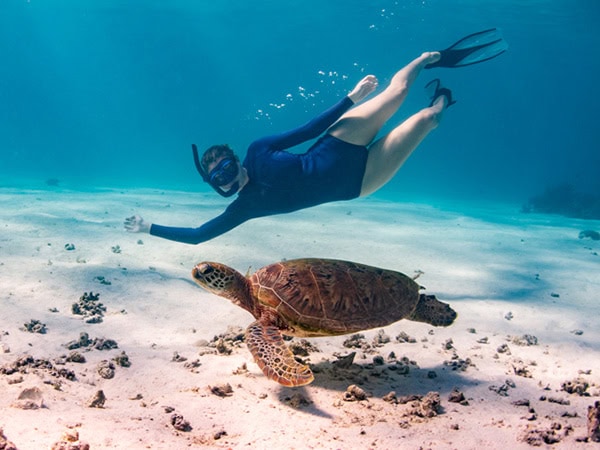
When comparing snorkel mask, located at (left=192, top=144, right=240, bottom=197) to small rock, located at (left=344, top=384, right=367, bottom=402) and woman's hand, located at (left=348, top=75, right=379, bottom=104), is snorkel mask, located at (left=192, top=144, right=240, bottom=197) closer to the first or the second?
woman's hand, located at (left=348, top=75, right=379, bottom=104)

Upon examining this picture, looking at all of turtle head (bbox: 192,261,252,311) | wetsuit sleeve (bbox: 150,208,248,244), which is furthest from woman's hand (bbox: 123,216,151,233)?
turtle head (bbox: 192,261,252,311)

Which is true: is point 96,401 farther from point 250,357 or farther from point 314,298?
point 314,298

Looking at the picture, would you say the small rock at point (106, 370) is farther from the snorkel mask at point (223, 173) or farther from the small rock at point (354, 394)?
the snorkel mask at point (223, 173)

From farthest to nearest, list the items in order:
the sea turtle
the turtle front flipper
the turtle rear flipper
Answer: the turtle rear flipper < the sea turtle < the turtle front flipper

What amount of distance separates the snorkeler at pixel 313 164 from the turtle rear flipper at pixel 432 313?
2864mm

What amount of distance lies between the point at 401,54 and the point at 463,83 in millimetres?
24003

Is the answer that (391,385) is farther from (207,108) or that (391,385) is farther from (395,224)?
Result: (207,108)

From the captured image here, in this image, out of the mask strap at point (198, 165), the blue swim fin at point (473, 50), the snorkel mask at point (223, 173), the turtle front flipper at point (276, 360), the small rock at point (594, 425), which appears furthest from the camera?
the blue swim fin at point (473, 50)

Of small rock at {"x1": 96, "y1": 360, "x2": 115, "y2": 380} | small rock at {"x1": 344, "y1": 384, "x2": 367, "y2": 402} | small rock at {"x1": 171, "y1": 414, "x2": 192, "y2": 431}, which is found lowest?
small rock at {"x1": 344, "y1": 384, "x2": 367, "y2": 402}

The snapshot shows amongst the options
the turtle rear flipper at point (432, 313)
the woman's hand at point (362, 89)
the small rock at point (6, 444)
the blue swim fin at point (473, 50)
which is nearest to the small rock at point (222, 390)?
the small rock at point (6, 444)

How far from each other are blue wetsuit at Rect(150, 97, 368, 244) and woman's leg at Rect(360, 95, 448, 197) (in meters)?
0.19

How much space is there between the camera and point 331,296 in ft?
11.0

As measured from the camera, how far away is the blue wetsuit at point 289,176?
589cm

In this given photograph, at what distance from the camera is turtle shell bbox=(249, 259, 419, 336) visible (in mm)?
3256
